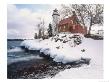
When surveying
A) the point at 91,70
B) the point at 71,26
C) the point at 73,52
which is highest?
the point at 71,26

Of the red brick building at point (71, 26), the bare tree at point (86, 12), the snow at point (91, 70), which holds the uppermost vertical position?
the bare tree at point (86, 12)

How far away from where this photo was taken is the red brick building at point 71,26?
138 cm

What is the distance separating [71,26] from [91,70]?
0.93 feet

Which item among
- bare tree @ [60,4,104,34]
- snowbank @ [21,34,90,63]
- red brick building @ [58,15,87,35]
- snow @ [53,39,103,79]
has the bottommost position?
snow @ [53,39,103,79]

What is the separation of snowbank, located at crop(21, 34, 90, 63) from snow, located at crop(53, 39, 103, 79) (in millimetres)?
61

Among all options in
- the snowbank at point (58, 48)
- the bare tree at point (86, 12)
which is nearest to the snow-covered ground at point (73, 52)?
the snowbank at point (58, 48)

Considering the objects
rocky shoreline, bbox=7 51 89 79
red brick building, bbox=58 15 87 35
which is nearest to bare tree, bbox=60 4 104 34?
red brick building, bbox=58 15 87 35

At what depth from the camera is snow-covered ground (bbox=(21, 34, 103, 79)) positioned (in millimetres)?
1359

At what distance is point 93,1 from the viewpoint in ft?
4.50

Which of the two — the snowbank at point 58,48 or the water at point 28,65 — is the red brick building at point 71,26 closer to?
the snowbank at point 58,48


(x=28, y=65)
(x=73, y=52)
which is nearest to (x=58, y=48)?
(x=73, y=52)

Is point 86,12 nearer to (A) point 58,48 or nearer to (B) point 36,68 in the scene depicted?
(A) point 58,48

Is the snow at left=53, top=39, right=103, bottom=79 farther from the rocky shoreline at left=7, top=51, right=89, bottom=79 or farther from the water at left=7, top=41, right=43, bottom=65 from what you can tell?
the water at left=7, top=41, right=43, bottom=65

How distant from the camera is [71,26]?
138cm
